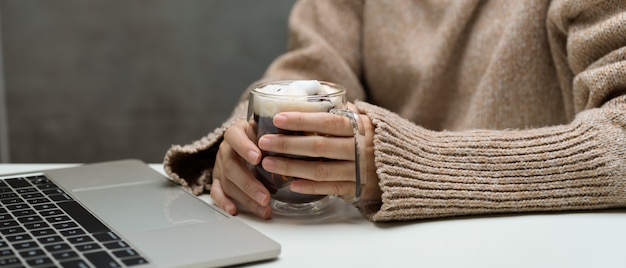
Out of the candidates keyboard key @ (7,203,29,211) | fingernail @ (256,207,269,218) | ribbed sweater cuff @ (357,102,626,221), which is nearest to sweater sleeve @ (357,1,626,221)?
ribbed sweater cuff @ (357,102,626,221)

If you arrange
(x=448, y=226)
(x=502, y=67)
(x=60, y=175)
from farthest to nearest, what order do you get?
(x=502, y=67)
(x=60, y=175)
(x=448, y=226)

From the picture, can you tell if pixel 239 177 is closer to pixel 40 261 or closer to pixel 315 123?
pixel 315 123

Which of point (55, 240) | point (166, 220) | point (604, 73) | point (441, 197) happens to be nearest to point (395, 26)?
point (604, 73)

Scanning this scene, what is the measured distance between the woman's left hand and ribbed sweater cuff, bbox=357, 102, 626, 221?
0.07ft

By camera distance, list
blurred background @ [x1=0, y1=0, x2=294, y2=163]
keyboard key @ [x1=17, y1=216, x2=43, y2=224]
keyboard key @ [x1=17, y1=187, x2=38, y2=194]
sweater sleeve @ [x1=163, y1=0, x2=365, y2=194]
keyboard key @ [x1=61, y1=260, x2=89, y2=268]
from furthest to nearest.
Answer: blurred background @ [x1=0, y1=0, x2=294, y2=163]
sweater sleeve @ [x1=163, y1=0, x2=365, y2=194]
keyboard key @ [x1=17, y1=187, x2=38, y2=194]
keyboard key @ [x1=17, y1=216, x2=43, y2=224]
keyboard key @ [x1=61, y1=260, x2=89, y2=268]

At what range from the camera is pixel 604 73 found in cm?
92

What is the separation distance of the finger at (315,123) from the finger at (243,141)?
0.16ft

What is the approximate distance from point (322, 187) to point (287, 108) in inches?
3.6

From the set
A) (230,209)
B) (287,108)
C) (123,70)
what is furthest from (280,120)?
(123,70)

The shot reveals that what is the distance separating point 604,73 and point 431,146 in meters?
0.26

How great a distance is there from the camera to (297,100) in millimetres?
752

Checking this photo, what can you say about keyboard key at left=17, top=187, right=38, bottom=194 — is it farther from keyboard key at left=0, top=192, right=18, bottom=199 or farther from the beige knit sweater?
the beige knit sweater

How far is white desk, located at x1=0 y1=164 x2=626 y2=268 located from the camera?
0.67m

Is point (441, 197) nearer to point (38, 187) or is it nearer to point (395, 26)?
point (38, 187)
